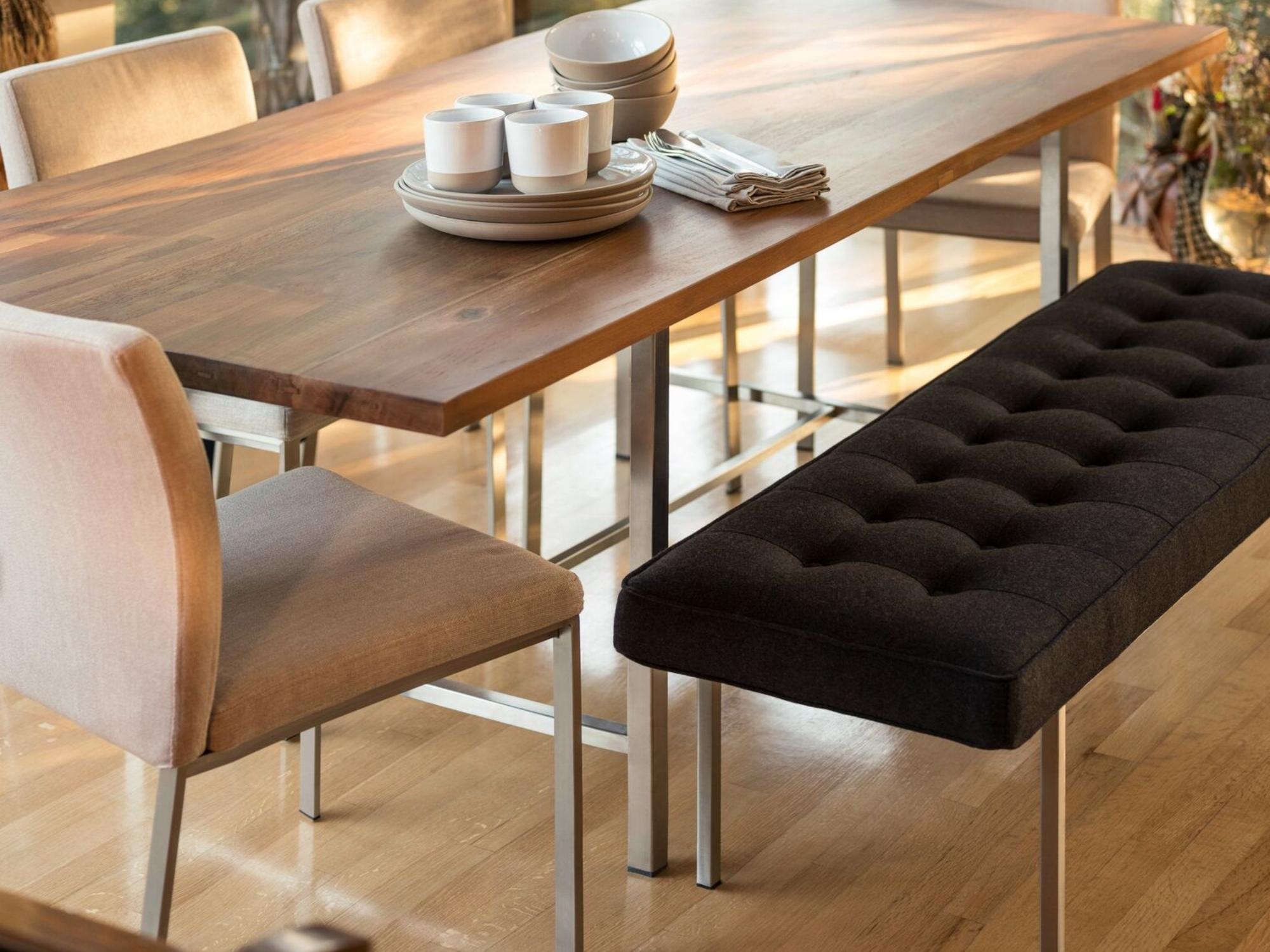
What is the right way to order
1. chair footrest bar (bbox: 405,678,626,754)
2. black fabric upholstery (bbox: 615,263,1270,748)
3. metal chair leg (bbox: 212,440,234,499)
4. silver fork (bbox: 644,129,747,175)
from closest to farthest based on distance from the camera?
black fabric upholstery (bbox: 615,263,1270,748), silver fork (bbox: 644,129,747,175), chair footrest bar (bbox: 405,678,626,754), metal chair leg (bbox: 212,440,234,499)

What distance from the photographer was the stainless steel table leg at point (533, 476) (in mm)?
2676

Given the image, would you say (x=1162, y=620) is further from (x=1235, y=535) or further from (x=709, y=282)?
(x=709, y=282)

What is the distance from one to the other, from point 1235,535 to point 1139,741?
50 centimetres

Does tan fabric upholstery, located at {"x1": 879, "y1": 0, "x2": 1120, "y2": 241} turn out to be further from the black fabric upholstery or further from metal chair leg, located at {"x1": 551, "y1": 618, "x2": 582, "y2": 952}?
metal chair leg, located at {"x1": 551, "y1": 618, "x2": 582, "y2": 952}

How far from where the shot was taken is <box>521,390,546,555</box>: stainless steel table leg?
105 inches

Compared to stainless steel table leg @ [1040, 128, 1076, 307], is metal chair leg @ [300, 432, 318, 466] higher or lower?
lower

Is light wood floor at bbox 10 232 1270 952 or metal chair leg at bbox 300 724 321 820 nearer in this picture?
light wood floor at bbox 10 232 1270 952

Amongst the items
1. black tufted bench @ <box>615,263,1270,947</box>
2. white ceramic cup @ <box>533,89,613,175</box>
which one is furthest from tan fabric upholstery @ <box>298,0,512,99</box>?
black tufted bench @ <box>615,263,1270,947</box>

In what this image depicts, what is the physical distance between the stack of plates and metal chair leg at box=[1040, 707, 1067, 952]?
69 centimetres

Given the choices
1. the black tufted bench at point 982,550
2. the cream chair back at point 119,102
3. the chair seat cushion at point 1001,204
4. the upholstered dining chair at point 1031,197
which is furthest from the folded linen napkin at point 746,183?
the chair seat cushion at point 1001,204

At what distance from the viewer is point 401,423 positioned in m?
1.37

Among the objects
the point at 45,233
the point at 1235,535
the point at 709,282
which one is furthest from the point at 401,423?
the point at 1235,535

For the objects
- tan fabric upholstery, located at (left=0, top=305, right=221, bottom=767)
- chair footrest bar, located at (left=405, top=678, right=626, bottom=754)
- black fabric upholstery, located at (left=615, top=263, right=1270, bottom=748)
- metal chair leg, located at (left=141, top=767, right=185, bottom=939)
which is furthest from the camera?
chair footrest bar, located at (left=405, top=678, right=626, bottom=754)

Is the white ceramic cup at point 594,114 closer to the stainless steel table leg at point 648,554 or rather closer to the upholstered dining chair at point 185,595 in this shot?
the stainless steel table leg at point 648,554
